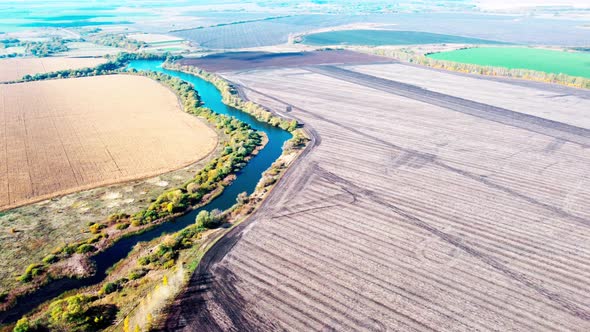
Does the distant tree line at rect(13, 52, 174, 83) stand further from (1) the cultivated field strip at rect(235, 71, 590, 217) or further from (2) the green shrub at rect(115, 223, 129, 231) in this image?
(2) the green shrub at rect(115, 223, 129, 231)

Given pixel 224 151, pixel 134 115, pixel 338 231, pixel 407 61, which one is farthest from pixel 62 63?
pixel 338 231

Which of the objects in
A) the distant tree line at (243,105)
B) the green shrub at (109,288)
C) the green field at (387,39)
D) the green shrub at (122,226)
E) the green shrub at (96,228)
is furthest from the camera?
the green field at (387,39)

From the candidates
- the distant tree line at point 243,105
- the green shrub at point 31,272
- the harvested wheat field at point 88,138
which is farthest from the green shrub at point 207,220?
the distant tree line at point 243,105

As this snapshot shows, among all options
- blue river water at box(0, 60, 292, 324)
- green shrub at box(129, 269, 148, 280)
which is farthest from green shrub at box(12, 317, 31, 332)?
green shrub at box(129, 269, 148, 280)

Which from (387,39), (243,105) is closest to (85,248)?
(243,105)

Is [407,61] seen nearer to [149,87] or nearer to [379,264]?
[149,87]

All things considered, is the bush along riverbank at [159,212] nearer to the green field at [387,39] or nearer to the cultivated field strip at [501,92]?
the cultivated field strip at [501,92]
